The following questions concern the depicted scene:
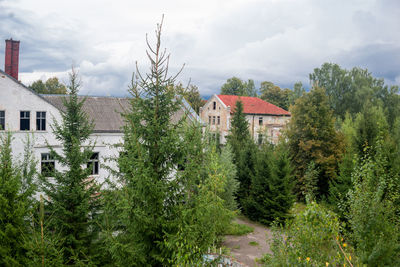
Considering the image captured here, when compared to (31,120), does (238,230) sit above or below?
below

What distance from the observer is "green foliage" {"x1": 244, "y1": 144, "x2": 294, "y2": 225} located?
770 inches

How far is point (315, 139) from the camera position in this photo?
81.6 feet

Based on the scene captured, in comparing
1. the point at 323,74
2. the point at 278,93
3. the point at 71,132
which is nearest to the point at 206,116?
the point at 323,74

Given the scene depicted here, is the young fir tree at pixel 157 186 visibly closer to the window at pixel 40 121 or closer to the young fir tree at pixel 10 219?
the young fir tree at pixel 10 219

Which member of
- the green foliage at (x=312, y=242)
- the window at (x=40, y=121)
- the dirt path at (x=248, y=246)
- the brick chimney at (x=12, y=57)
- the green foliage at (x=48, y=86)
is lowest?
the dirt path at (x=248, y=246)

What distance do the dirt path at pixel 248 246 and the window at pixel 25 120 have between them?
14864mm

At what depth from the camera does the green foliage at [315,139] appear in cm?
2411

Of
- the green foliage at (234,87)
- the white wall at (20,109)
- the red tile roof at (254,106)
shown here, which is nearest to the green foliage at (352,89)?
the red tile roof at (254,106)

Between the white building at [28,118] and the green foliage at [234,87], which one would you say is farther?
the green foliage at [234,87]

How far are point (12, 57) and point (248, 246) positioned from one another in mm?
21153

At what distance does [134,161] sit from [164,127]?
1266mm

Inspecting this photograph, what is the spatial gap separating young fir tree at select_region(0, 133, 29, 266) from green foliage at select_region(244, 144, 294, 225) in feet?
47.0

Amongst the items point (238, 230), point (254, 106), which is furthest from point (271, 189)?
point (254, 106)

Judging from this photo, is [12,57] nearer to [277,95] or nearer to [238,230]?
[238,230]
